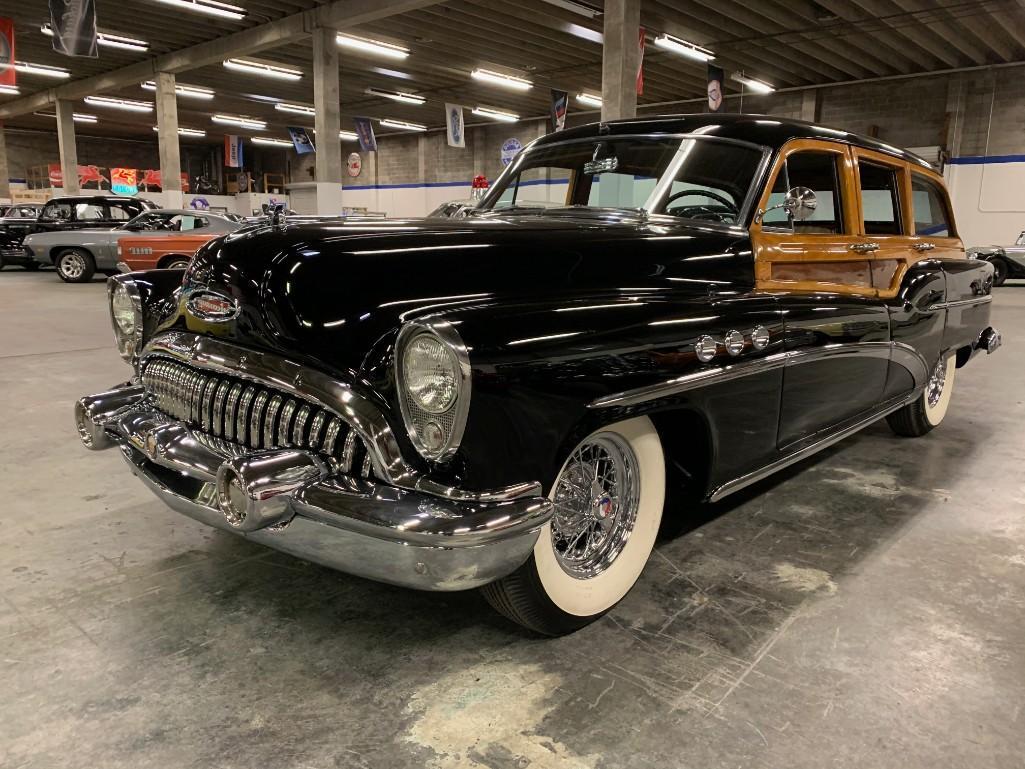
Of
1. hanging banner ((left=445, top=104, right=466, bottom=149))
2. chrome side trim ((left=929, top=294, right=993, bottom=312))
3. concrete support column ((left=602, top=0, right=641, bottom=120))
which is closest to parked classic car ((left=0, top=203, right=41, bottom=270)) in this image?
hanging banner ((left=445, top=104, right=466, bottom=149))

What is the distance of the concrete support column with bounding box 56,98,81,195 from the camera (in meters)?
22.4

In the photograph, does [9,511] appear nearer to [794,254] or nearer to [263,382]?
[263,382]

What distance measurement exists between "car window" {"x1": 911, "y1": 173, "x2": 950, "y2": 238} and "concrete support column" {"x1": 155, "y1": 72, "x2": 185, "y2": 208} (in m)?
17.7

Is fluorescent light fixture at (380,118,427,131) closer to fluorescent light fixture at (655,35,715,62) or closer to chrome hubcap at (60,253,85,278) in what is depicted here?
fluorescent light fixture at (655,35,715,62)

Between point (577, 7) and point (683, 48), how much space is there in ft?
10.2

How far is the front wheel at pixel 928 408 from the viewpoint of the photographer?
14.5 ft

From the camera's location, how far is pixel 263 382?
1.98 metres

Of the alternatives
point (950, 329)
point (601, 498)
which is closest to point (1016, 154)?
point (950, 329)

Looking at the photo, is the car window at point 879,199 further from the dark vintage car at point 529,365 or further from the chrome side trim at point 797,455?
the chrome side trim at point 797,455

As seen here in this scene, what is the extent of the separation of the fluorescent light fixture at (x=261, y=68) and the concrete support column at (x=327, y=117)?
4.31 metres

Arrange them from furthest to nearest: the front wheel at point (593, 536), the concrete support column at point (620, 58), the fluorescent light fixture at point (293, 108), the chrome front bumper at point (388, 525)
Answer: the fluorescent light fixture at point (293, 108) → the concrete support column at point (620, 58) → the front wheel at point (593, 536) → the chrome front bumper at point (388, 525)

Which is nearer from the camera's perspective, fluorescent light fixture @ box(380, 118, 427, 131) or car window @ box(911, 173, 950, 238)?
car window @ box(911, 173, 950, 238)

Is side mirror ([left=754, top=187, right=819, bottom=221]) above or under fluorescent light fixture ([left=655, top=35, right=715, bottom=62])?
under

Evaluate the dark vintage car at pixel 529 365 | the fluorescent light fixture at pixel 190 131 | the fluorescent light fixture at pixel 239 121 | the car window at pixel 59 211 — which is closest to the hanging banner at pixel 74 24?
the car window at pixel 59 211
